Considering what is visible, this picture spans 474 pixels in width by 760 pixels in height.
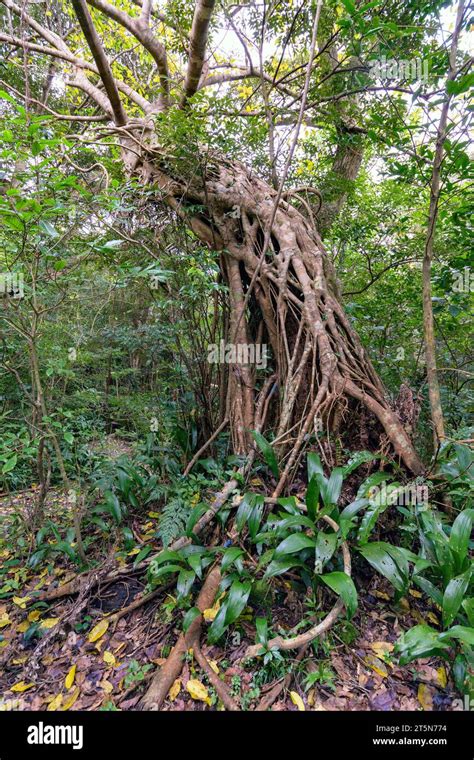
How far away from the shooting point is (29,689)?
1702 millimetres

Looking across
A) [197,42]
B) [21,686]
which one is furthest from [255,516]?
[197,42]

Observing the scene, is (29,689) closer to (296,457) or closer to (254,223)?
(296,457)

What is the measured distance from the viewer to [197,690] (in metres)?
A: 1.58

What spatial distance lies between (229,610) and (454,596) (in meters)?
1.03

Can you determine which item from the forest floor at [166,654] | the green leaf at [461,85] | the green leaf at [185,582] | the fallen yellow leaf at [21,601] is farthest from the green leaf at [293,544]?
the green leaf at [461,85]

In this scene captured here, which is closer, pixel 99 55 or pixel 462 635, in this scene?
pixel 462 635

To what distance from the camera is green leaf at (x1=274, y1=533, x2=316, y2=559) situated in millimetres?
1758

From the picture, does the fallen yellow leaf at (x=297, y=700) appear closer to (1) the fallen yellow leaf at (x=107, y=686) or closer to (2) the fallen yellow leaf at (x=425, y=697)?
(2) the fallen yellow leaf at (x=425, y=697)

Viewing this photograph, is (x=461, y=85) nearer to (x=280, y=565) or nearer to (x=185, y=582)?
(x=280, y=565)

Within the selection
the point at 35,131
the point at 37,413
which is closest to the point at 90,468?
the point at 37,413

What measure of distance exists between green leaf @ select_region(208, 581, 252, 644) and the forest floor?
17cm

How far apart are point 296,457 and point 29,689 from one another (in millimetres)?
1853

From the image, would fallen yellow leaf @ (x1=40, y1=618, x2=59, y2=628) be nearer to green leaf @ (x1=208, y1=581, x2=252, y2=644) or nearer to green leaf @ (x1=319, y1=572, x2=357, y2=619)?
green leaf @ (x1=208, y1=581, x2=252, y2=644)

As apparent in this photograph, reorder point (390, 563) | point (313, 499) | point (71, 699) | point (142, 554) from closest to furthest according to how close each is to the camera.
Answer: point (71, 699), point (390, 563), point (313, 499), point (142, 554)
